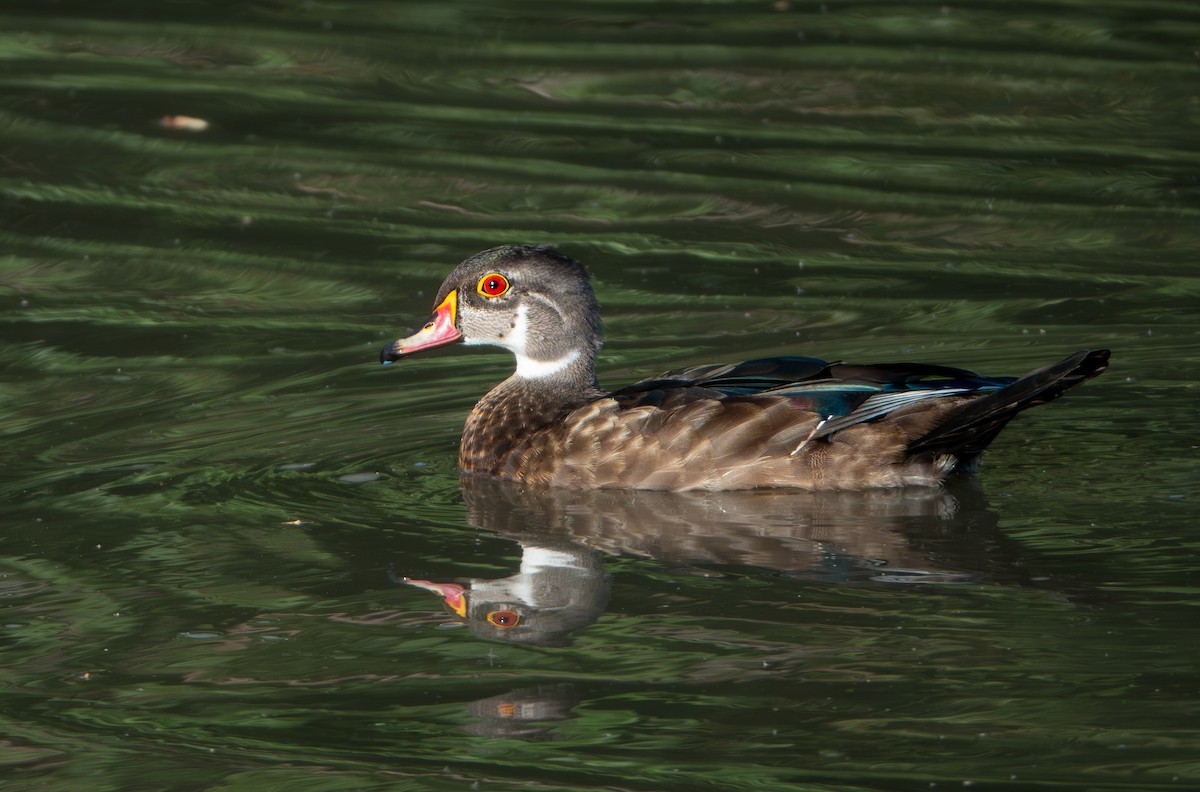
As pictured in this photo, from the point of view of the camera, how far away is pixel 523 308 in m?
10.3

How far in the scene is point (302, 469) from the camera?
32.4 feet

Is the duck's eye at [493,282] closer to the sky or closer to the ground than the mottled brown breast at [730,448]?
closer to the sky

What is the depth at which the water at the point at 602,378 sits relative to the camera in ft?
21.8

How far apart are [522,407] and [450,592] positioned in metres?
2.28

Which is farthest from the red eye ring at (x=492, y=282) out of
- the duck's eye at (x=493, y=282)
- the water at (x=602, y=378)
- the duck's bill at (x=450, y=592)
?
the duck's bill at (x=450, y=592)

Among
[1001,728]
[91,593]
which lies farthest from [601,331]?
[1001,728]

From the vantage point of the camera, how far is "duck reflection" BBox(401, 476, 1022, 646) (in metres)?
7.86

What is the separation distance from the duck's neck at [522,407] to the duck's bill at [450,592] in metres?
1.71

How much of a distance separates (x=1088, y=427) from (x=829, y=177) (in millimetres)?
5471

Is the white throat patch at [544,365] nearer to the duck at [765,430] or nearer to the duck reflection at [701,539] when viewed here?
the duck at [765,430]

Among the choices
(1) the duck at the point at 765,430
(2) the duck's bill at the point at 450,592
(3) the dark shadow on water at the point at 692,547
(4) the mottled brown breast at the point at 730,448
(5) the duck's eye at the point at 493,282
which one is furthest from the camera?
(5) the duck's eye at the point at 493,282

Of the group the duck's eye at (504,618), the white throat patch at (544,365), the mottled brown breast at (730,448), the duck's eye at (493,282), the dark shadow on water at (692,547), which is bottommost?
the duck's eye at (504,618)

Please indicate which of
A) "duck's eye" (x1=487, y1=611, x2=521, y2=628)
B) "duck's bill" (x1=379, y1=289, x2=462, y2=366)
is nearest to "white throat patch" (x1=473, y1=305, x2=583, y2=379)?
"duck's bill" (x1=379, y1=289, x2=462, y2=366)

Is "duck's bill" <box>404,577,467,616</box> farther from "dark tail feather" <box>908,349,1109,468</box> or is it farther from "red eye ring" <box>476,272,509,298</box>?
"red eye ring" <box>476,272,509,298</box>
